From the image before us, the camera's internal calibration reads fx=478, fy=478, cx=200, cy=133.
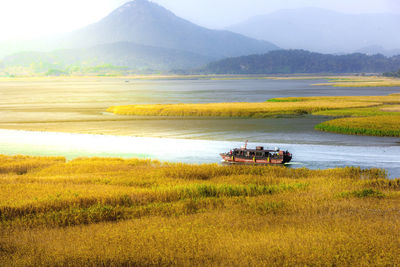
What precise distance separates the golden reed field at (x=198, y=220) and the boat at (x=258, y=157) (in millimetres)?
7266

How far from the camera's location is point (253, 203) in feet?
73.3

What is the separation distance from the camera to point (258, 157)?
42031mm

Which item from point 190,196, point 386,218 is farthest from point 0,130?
point 386,218

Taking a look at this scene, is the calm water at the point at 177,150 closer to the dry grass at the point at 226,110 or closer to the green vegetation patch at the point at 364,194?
the green vegetation patch at the point at 364,194

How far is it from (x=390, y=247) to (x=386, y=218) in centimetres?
434

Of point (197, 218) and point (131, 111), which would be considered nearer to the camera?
point (197, 218)

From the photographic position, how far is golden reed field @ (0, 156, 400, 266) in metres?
14.6

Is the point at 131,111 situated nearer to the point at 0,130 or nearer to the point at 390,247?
the point at 0,130

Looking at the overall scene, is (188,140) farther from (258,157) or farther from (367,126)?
(367,126)

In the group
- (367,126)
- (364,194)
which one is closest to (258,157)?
(364,194)

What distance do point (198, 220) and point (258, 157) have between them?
927 inches

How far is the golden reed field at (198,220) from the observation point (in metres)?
14.6

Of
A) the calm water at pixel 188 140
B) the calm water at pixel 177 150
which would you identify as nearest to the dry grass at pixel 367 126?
the calm water at pixel 188 140

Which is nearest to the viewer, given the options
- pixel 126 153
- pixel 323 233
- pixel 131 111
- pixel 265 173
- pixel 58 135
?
pixel 323 233
